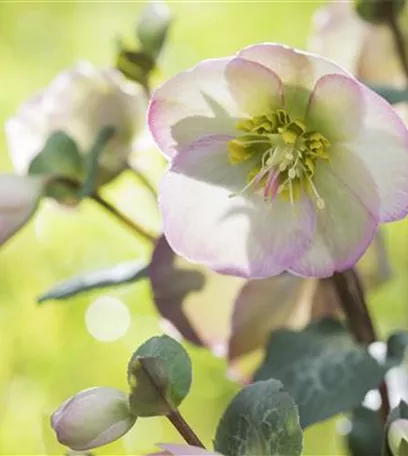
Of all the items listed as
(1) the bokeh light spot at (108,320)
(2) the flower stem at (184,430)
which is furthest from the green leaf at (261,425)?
(1) the bokeh light spot at (108,320)

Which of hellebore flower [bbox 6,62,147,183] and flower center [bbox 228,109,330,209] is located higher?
flower center [bbox 228,109,330,209]

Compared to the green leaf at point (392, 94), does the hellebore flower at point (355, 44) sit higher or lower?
lower

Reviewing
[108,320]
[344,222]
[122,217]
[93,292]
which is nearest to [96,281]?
[122,217]

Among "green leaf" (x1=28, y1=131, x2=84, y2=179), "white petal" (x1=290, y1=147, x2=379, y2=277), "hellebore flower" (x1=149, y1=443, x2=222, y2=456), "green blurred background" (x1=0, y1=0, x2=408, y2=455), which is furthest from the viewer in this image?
"green blurred background" (x1=0, y1=0, x2=408, y2=455)

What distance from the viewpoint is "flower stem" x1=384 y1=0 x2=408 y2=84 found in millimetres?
538

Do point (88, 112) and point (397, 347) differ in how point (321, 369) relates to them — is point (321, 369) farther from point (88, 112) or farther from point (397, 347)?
point (88, 112)

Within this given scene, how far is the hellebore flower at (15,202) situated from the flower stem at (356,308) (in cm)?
14

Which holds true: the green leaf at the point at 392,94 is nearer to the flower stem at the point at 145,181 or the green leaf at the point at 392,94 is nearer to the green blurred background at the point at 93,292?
the flower stem at the point at 145,181

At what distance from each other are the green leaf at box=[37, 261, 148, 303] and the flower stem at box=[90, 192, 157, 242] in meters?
0.02

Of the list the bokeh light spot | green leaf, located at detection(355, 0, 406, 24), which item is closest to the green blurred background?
the bokeh light spot

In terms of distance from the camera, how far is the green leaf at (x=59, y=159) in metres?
0.52

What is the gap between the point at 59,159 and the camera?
0.53 meters

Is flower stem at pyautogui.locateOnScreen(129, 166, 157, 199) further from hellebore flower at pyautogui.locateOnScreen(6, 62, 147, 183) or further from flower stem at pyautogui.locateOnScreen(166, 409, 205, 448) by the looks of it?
flower stem at pyautogui.locateOnScreen(166, 409, 205, 448)


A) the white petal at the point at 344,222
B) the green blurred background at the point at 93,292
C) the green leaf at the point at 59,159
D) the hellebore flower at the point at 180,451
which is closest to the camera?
the hellebore flower at the point at 180,451
